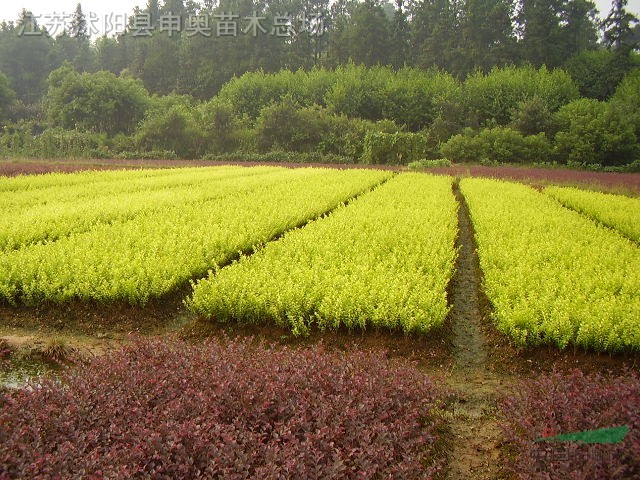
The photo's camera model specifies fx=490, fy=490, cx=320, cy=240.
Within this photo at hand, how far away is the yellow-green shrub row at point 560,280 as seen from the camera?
454 centimetres

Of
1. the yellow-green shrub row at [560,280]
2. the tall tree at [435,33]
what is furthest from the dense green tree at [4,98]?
the yellow-green shrub row at [560,280]

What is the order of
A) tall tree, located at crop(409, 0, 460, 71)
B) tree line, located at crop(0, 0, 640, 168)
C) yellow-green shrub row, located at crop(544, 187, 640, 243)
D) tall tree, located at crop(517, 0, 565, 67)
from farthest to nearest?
tall tree, located at crop(409, 0, 460, 71), tall tree, located at crop(517, 0, 565, 67), tree line, located at crop(0, 0, 640, 168), yellow-green shrub row, located at crop(544, 187, 640, 243)

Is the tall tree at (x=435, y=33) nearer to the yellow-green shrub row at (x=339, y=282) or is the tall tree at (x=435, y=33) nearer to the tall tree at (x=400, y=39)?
the tall tree at (x=400, y=39)

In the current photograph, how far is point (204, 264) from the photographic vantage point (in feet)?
21.6

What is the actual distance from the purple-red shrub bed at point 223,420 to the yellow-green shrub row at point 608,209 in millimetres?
7929

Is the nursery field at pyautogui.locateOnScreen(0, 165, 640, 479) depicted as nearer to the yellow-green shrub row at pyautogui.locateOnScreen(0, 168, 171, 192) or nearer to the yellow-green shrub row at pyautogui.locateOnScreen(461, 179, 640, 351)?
the yellow-green shrub row at pyautogui.locateOnScreen(461, 179, 640, 351)

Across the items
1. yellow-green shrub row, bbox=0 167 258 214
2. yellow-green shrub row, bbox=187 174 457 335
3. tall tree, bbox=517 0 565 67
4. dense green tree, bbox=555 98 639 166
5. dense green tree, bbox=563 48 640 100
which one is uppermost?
tall tree, bbox=517 0 565 67

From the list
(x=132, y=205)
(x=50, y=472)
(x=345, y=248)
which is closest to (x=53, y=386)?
(x=50, y=472)

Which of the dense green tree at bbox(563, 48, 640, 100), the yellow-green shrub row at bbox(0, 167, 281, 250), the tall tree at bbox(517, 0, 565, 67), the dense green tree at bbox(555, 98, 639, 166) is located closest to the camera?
the yellow-green shrub row at bbox(0, 167, 281, 250)

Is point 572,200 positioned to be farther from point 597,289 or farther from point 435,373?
point 435,373

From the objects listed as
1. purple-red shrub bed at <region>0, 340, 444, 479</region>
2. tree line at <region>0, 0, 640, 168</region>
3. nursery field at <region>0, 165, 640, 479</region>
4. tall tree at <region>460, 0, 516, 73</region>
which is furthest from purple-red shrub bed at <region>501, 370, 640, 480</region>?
tall tree at <region>460, 0, 516, 73</region>

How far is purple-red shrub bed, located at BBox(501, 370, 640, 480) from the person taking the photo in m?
2.47

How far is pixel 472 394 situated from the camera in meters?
4.12

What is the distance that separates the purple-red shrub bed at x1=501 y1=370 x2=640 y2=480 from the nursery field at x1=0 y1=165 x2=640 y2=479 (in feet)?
0.05
